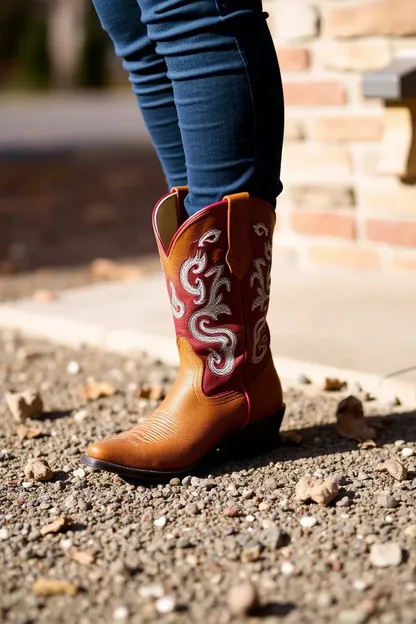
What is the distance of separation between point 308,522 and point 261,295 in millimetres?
439

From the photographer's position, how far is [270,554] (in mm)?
1363

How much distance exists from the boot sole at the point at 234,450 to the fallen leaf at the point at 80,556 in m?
0.22

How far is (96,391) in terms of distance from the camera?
7.48ft

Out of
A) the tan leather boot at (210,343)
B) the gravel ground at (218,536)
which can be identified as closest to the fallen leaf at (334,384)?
the gravel ground at (218,536)

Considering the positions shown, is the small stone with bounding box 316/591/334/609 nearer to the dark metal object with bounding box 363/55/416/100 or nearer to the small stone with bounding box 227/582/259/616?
the small stone with bounding box 227/582/259/616

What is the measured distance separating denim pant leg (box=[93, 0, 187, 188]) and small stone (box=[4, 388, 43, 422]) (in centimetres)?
57

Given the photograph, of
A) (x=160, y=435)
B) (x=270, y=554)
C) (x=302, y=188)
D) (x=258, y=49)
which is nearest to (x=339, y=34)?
(x=302, y=188)

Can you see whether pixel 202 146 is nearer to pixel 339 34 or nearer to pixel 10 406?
pixel 10 406

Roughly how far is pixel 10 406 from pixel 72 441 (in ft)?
0.83

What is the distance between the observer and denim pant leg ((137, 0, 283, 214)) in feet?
4.90

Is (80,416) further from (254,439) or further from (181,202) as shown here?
(181,202)

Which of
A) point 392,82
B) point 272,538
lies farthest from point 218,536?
point 392,82

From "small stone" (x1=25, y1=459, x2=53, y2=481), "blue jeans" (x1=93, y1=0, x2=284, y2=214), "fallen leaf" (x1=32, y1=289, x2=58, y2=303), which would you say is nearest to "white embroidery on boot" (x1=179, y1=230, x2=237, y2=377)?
"blue jeans" (x1=93, y1=0, x2=284, y2=214)

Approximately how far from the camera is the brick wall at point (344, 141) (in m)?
2.85
